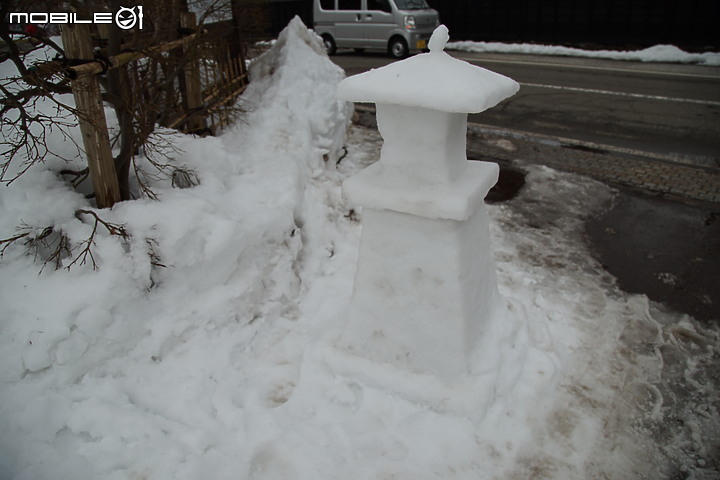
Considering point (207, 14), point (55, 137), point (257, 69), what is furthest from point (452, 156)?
point (257, 69)

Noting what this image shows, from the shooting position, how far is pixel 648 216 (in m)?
5.36

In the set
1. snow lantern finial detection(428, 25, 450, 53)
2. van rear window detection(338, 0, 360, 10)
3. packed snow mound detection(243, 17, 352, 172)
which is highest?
van rear window detection(338, 0, 360, 10)

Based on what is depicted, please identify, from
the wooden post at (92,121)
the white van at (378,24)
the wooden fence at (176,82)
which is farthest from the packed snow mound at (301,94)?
the white van at (378,24)

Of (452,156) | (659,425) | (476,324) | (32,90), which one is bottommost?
(659,425)

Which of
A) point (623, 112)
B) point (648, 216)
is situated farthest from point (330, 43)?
point (648, 216)

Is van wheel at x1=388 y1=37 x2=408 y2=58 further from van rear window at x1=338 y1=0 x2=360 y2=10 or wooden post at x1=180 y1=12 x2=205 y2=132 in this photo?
wooden post at x1=180 y1=12 x2=205 y2=132

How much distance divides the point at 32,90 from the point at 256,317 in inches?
74.5

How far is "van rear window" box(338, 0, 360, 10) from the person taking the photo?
15.3 meters

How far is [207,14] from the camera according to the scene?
5410 mm

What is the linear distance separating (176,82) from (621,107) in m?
7.83

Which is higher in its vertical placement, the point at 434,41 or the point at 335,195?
the point at 434,41

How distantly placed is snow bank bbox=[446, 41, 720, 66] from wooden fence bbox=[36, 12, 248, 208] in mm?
11841

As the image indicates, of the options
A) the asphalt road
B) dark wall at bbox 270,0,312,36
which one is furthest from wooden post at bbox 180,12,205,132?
dark wall at bbox 270,0,312,36

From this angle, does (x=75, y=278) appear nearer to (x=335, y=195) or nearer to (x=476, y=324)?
(x=476, y=324)
